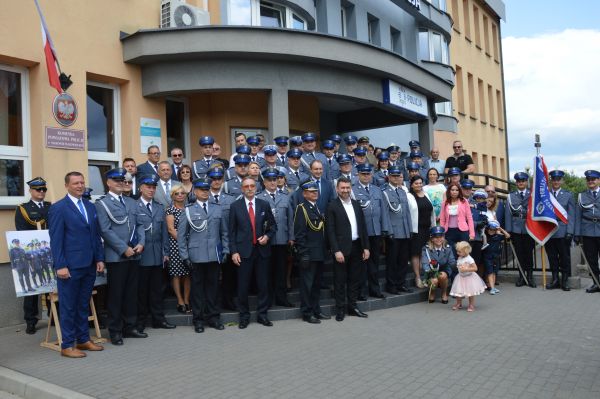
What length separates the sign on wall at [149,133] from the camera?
1070cm

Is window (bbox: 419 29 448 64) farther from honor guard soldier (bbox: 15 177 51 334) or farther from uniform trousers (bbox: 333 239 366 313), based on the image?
honor guard soldier (bbox: 15 177 51 334)

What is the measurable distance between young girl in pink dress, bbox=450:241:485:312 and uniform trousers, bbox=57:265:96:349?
541cm

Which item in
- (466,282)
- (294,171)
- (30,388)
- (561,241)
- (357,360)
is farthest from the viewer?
(561,241)

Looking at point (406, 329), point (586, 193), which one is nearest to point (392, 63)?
point (586, 193)

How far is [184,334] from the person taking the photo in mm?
7438

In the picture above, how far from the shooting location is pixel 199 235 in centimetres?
756

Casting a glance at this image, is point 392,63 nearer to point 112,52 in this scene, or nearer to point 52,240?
point 112,52

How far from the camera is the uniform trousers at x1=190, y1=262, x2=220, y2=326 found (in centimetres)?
763

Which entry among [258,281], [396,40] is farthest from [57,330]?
[396,40]

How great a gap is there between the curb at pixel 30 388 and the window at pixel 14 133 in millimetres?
3839

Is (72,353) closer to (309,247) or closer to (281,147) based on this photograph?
(309,247)

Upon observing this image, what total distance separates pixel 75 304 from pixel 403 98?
9.59 metres

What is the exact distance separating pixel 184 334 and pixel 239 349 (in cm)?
125

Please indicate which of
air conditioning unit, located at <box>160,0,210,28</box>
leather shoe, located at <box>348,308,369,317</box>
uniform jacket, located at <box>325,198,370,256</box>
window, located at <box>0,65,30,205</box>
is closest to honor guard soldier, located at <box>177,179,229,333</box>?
uniform jacket, located at <box>325,198,370,256</box>
